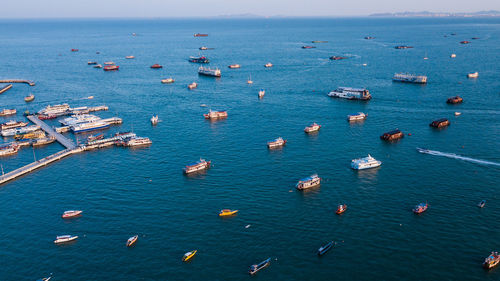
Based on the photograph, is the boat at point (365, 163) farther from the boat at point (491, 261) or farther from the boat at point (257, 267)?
the boat at point (257, 267)

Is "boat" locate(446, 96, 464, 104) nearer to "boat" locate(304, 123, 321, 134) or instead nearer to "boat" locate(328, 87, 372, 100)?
"boat" locate(328, 87, 372, 100)

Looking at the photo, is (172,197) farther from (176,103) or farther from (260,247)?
(176,103)

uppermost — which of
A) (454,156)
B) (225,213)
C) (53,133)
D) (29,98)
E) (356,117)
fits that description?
(29,98)

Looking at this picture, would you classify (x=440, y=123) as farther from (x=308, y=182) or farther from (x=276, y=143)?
(x=308, y=182)

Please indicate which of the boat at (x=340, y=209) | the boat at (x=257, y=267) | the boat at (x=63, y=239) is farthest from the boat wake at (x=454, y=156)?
the boat at (x=63, y=239)

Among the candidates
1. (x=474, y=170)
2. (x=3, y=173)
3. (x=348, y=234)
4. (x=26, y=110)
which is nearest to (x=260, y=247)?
(x=348, y=234)

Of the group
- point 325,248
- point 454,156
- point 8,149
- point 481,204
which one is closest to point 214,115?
point 8,149
